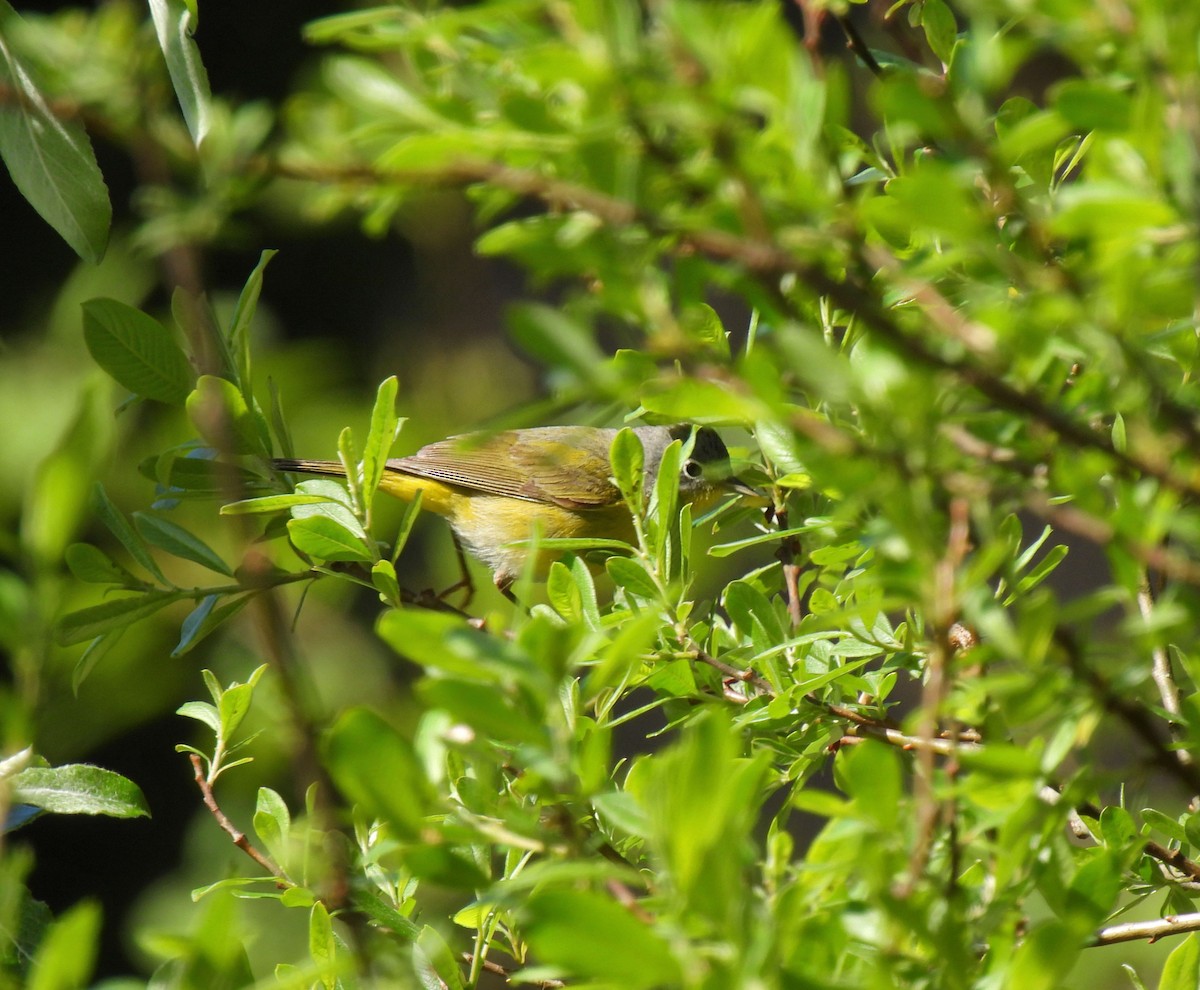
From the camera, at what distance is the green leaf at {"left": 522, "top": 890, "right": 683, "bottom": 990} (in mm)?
539

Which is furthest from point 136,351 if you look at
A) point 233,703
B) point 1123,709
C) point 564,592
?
point 1123,709

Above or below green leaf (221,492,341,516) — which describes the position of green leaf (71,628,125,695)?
below

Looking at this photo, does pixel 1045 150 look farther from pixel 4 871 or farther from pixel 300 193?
pixel 300 193

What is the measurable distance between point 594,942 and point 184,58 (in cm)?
85

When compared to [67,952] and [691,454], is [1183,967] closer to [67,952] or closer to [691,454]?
[67,952]

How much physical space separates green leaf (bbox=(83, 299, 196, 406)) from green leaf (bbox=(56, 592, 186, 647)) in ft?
0.64

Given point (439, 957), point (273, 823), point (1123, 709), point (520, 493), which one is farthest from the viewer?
point (520, 493)

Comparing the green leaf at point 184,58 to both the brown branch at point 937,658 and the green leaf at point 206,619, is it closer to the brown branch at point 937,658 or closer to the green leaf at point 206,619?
the green leaf at point 206,619

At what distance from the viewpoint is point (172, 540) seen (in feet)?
4.02

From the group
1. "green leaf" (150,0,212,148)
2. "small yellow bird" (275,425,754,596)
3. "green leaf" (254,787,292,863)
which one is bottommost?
"small yellow bird" (275,425,754,596)

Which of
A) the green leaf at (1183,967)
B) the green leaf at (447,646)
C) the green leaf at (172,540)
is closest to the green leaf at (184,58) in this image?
the green leaf at (172,540)

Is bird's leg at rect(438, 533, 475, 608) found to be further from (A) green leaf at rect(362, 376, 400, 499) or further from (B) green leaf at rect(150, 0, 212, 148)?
(B) green leaf at rect(150, 0, 212, 148)

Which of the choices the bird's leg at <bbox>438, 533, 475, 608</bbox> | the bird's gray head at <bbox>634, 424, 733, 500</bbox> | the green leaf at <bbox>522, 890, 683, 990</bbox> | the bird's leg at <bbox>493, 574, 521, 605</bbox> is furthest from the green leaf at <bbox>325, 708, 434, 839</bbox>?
the bird's leg at <bbox>493, 574, 521, 605</bbox>

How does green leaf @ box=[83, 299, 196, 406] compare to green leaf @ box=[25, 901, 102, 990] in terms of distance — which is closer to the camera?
green leaf @ box=[25, 901, 102, 990]
